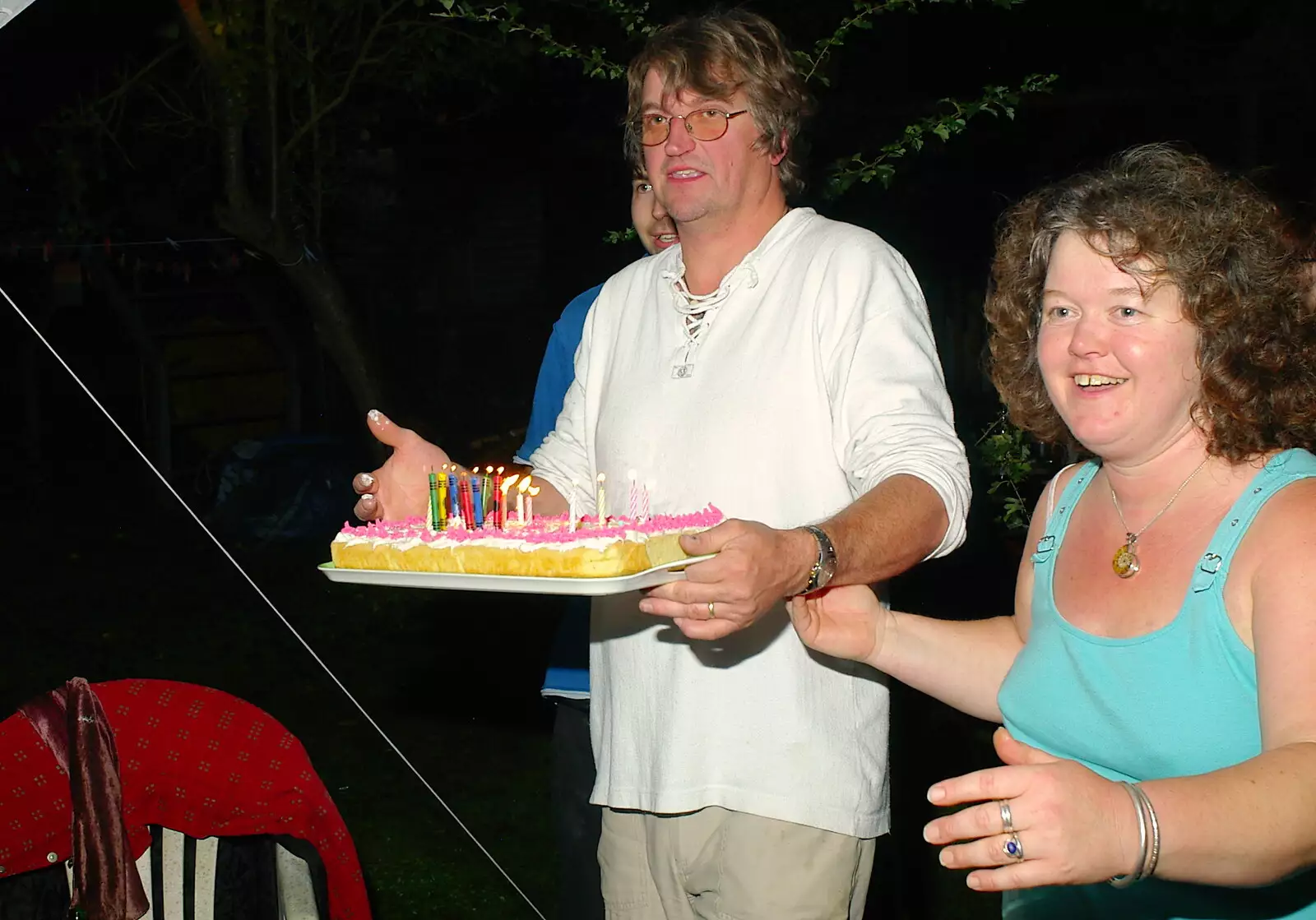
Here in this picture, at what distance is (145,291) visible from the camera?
11094mm

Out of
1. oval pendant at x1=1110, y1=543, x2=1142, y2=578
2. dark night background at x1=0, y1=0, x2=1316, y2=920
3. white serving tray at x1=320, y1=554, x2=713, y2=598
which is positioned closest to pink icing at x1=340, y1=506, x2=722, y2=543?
white serving tray at x1=320, y1=554, x2=713, y2=598

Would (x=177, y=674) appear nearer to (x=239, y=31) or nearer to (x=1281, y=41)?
(x=239, y=31)

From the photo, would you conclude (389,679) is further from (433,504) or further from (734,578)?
(734,578)

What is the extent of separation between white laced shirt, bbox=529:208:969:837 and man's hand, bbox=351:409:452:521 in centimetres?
39

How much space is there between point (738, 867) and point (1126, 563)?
0.89m

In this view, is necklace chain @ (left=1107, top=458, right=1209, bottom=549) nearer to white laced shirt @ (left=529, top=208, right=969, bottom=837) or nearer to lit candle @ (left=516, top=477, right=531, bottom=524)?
white laced shirt @ (left=529, top=208, right=969, bottom=837)

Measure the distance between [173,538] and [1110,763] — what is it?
971cm

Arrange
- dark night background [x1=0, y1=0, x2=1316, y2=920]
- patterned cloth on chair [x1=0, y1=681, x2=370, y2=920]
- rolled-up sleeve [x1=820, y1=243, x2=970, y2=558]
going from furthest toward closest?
dark night background [x1=0, y1=0, x2=1316, y2=920]
patterned cloth on chair [x1=0, y1=681, x2=370, y2=920]
rolled-up sleeve [x1=820, y1=243, x2=970, y2=558]

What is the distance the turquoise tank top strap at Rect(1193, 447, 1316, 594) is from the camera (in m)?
1.65

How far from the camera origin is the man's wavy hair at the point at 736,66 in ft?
8.13

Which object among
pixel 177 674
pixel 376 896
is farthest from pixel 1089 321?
pixel 177 674

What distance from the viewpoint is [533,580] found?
6.66 ft

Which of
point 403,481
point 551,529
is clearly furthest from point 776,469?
point 403,481

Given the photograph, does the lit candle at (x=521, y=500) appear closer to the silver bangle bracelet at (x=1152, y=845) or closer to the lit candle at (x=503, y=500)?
the lit candle at (x=503, y=500)
